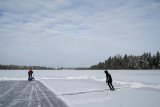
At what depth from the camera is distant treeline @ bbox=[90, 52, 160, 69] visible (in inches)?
4889

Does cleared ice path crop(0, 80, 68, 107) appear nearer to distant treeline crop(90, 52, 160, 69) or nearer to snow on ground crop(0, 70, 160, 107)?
snow on ground crop(0, 70, 160, 107)

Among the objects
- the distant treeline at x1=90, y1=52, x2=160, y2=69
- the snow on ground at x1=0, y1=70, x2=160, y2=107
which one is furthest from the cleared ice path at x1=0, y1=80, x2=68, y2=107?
the distant treeline at x1=90, y1=52, x2=160, y2=69

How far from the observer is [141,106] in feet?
35.1

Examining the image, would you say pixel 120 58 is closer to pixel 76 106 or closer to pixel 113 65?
pixel 113 65

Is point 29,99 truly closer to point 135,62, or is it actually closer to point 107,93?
point 107,93

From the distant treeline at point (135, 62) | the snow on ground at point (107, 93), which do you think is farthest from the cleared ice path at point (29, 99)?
the distant treeline at point (135, 62)

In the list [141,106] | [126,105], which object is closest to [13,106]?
[126,105]

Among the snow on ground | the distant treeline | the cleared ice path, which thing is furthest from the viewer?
the distant treeline

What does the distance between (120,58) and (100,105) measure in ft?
479

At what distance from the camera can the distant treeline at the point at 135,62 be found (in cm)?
12418

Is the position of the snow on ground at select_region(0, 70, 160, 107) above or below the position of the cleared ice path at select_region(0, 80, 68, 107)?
below

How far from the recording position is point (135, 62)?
137 metres

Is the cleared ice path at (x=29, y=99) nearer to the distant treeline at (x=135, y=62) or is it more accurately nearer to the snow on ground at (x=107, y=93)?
the snow on ground at (x=107, y=93)

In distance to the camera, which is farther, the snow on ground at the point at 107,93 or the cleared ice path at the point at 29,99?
the snow on ground at the point at 107,93
